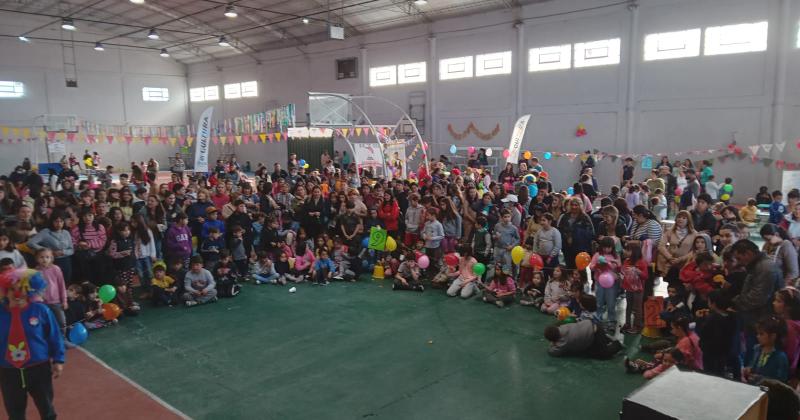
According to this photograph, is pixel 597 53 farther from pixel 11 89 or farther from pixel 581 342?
pixel 11 89

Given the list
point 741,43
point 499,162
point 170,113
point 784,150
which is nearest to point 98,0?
point 170,113

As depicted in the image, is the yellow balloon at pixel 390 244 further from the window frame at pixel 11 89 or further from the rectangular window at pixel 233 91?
the window frame at pixel 11 89

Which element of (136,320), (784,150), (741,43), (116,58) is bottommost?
(136,320)

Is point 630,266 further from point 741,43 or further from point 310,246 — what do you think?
point 741,43

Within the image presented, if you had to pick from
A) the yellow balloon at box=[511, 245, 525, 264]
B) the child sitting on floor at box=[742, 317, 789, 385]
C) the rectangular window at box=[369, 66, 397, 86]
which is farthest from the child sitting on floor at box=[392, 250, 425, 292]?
the rectangular window at box=[369, 66, 397, 86]

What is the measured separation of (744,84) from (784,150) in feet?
7.16

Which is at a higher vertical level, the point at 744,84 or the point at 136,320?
the point at 744,84

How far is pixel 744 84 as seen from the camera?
15227mm

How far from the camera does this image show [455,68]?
2136 cm

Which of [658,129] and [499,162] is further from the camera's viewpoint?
[499,162]

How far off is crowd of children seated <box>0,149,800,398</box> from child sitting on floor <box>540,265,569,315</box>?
20mm

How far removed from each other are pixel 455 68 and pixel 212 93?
17.8 metres

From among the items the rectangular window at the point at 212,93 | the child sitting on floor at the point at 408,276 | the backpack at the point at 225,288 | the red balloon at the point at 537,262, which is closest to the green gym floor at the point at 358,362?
the backpack at the point at 225,288

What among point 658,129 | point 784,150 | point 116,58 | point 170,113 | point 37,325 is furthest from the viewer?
point 170,113
